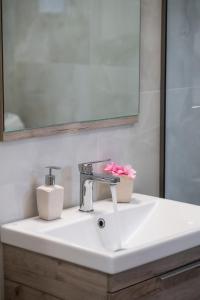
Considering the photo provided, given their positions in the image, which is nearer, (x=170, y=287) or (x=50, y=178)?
(x=170, y=287)

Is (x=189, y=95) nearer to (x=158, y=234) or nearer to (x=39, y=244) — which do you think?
(x=158, y=234)

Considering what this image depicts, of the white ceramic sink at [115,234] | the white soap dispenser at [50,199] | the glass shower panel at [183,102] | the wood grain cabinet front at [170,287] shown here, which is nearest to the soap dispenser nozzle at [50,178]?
the white soap dispenser at [50,199]

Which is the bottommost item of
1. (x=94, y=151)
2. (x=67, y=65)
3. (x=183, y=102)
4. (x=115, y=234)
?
(x=115, y=234)

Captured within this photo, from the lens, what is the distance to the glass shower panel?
2.64m

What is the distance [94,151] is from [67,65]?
0.35 metres

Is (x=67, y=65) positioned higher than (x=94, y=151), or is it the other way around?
(x=67, y=65)

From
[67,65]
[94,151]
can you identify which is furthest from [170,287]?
[67,65]

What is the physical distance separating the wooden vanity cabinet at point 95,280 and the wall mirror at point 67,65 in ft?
1.36

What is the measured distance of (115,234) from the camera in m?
2.22

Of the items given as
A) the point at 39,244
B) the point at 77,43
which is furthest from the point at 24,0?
the point at 39,244

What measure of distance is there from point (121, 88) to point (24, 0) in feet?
1.90

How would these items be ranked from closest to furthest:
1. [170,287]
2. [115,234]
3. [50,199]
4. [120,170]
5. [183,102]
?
[170,287]
[50,199]
[115,234]
[120,170]
[183,102]

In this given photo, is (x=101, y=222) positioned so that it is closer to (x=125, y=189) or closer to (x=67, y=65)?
(x=125, y=189)

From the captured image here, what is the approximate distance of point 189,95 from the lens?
2.69 metres
